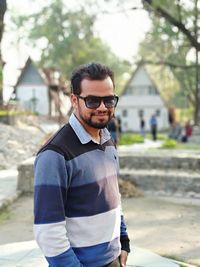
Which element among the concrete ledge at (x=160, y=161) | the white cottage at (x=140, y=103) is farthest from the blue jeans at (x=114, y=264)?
the white cottage at (x=140, y=103)

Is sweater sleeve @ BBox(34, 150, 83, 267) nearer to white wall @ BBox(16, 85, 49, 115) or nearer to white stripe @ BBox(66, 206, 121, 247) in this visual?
white stripe @ BBox(66, 206, 121, 247)

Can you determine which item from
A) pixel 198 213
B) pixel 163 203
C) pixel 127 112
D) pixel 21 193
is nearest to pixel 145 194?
pixel 163 203

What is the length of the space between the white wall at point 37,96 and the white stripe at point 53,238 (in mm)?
41553

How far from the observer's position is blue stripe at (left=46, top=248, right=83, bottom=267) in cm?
216

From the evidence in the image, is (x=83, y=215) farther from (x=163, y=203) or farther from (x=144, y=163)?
(x=144, y=163)

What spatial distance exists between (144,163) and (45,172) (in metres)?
9.74

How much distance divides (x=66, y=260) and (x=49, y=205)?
0.88 feet

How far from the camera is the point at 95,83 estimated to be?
2.35m

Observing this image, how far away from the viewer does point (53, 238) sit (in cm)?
217

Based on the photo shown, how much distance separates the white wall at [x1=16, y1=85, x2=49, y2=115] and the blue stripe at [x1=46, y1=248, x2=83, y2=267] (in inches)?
1637

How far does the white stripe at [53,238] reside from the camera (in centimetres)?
216

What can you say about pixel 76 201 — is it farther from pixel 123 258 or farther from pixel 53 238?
pixel 123 258

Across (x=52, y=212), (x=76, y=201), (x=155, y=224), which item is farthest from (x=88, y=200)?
(x=155, y=224)

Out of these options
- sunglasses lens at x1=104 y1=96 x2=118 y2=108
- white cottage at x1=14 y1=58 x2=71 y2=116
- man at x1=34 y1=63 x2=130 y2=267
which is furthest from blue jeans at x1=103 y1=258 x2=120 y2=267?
white cottage at x1=14 y1=58 x2=71 y2=116
